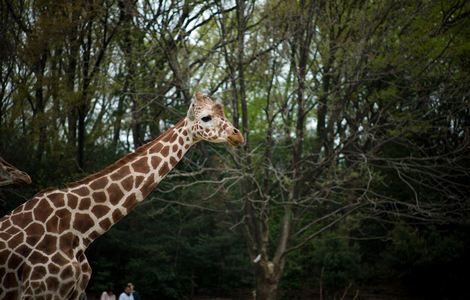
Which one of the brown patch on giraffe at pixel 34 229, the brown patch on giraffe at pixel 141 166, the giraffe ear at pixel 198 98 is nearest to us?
the brown patch on giraffe at pixel 34 229

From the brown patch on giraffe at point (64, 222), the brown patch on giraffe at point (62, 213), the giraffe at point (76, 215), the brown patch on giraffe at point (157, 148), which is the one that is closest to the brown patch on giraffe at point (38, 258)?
the giraffe at point (76, 215)

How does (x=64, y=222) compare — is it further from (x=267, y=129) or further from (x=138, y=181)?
(x=267, y=129)

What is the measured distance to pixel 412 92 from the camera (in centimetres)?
1617

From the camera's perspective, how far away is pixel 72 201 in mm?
6949

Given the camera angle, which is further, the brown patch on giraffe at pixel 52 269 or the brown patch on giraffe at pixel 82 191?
the brown patch on giraffe at pixel 82 191

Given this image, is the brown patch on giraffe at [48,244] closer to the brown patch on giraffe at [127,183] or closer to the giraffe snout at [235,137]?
the brown patch on giraffe at [127,183]

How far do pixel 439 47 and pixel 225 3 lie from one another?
5.16 meters

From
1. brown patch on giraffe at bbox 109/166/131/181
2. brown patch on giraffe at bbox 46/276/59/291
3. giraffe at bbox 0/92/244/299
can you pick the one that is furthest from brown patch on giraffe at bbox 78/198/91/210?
brown patch on giraffe at bbox 46/276/59/291

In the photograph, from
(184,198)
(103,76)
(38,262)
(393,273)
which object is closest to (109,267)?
(184,198)

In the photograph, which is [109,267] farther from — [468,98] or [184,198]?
[468,98]

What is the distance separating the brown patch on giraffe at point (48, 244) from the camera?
6.57 meters

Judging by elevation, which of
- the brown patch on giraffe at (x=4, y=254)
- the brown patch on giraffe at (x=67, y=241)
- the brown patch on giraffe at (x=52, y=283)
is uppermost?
the brown patch on giraffe at (x=67, y=241)

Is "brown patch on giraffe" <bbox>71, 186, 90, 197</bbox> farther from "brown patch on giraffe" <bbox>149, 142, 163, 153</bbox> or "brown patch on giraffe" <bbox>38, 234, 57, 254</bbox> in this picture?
"brown patch on giraffe" <bbox>149, 142, 163, 153</bbox>

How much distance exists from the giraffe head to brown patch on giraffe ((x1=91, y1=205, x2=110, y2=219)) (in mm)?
1311
